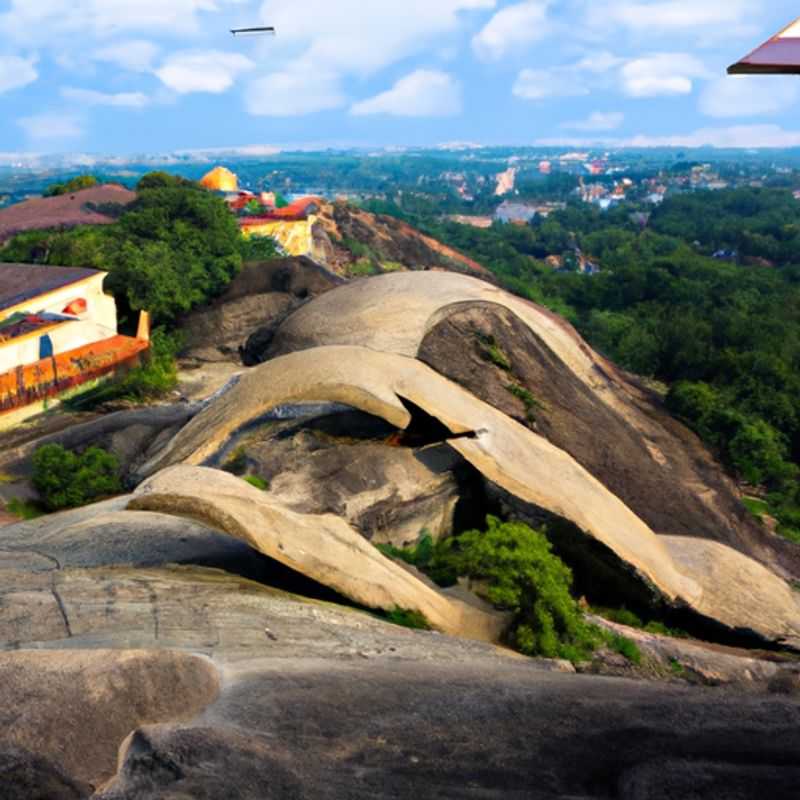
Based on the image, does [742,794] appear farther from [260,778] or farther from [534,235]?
[534,235]

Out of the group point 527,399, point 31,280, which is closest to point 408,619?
point 527,399

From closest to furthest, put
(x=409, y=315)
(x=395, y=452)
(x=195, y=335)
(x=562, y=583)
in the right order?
(x=562, y=583) < (x=395, y=452) < (x=409, y=315) < (x=195, y=335)

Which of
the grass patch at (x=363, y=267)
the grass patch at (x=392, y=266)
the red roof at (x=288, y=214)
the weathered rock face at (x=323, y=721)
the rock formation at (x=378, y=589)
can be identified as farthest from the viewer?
the grass patch at (x=392, y=266)

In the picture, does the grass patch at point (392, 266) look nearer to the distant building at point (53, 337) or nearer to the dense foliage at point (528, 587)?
the distant building at point (53, 337)

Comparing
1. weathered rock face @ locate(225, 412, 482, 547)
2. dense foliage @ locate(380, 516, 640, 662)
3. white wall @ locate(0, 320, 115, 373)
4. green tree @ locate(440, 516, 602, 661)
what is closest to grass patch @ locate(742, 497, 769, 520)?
weathered rock face @ locate(225, 412, 482, 547)

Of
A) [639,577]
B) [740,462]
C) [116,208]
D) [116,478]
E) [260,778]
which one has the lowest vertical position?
[740,462]

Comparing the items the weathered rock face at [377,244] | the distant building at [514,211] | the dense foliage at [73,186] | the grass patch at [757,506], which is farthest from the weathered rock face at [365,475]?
the distant building at [514,211]

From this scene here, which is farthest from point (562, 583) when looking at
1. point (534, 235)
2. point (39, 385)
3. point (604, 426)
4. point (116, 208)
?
point (534, 235)
